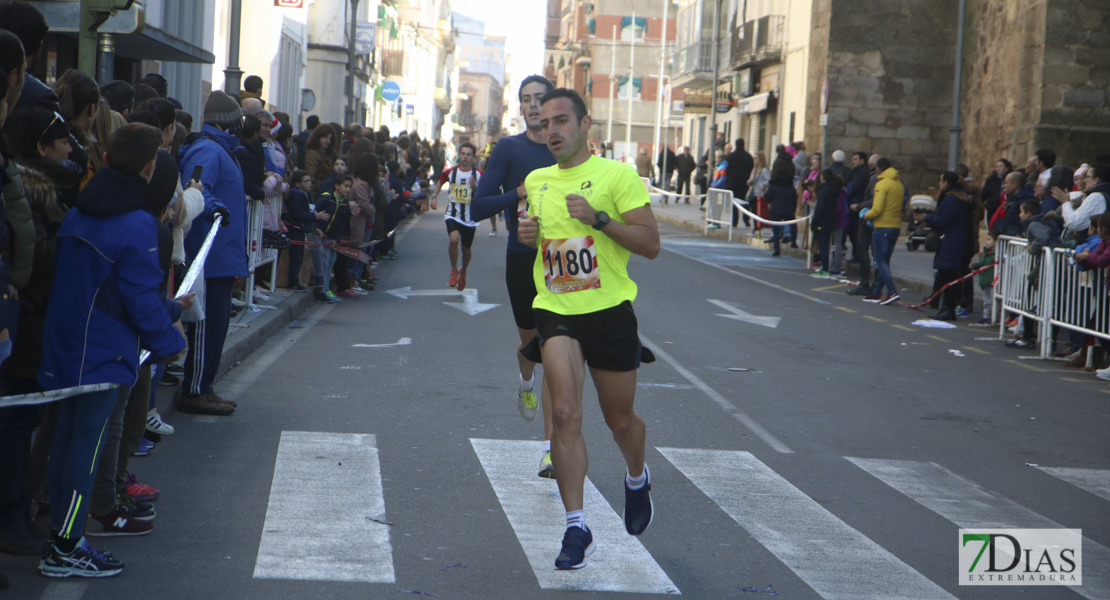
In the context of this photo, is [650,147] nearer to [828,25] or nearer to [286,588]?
[828,25]

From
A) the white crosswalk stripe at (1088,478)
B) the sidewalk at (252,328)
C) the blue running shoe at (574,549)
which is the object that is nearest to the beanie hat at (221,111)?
the sidewalk at (252,328)

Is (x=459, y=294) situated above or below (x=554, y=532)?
above

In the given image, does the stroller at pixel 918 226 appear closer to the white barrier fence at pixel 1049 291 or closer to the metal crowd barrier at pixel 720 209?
the metal crowd barrier at pixel 720 209

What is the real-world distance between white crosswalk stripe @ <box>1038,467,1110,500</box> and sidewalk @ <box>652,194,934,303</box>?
34.5 ft

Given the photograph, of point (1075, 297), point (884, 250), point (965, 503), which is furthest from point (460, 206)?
point (965, 503)

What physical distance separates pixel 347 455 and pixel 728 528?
223 centimetres

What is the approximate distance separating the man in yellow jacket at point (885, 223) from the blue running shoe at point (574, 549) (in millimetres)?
13033

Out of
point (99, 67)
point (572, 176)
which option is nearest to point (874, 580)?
point (572, 176)

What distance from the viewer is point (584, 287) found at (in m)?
5.14

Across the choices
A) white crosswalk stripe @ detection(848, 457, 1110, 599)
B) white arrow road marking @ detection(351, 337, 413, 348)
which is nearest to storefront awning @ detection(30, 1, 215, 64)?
white arrow road marking @ detection(351, 337, 413, 348)

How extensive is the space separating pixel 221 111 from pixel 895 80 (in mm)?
26485

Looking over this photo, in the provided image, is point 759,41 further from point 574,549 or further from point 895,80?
point 574,549

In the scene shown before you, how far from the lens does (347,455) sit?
680 centimetres

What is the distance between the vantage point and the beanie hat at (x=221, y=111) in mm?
8086
